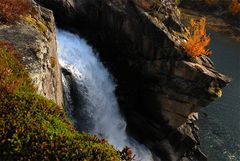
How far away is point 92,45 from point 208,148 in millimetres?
23128

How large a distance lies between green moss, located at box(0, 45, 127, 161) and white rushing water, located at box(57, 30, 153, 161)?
20095mm

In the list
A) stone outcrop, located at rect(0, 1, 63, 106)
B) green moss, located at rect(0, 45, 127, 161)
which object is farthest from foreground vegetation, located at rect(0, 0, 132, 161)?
stone outcrop, located at rect(0, 1, 63, 106)

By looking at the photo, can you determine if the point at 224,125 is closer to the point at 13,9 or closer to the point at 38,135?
the point at 13,9

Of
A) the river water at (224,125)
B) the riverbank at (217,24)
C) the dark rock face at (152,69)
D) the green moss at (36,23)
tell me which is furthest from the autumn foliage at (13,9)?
the riverbank at (217,24)

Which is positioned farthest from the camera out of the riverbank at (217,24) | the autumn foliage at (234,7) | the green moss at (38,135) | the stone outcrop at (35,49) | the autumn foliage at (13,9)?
the autumn foliage at (234,7)

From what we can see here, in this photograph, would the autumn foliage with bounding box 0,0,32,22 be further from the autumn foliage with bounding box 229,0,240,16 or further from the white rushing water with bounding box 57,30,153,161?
the autumn foliage with bounding box 229,0,240,16

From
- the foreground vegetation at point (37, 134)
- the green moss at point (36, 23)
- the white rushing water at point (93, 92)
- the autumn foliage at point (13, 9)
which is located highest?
the foreground vegetation at point (37, 134)

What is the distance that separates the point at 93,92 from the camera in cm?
4094

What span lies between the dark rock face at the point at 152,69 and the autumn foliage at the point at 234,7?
92.5 metres

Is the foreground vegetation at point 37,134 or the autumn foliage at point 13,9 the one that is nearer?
the foreground vegetation at point 37,134

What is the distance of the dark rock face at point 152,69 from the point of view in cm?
→ 4284

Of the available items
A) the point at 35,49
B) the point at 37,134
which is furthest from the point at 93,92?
the point at 37,134

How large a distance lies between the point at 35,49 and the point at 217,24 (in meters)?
112

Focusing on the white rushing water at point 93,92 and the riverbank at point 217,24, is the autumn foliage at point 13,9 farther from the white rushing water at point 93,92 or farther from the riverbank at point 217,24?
the riverbank at point 217,24
